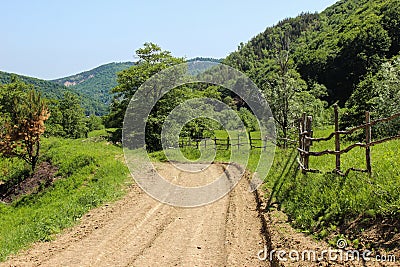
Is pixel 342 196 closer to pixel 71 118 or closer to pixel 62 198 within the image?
pixel 62 198

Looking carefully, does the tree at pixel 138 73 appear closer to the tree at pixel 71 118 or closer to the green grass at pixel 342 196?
the green grass at pixel 342 196

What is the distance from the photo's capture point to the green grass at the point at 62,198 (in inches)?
401

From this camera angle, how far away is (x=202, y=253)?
7.26 meters

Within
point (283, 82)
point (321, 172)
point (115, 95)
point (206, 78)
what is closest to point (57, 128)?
Answer: point (115, 95)

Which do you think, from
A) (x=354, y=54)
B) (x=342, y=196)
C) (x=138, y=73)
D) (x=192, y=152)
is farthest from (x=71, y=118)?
(x=342, y=196)

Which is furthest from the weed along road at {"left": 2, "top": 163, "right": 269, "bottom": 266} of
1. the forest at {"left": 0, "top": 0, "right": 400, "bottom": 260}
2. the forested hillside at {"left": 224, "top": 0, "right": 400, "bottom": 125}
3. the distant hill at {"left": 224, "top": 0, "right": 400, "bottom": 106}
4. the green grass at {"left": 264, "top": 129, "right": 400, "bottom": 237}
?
the distant hill at {"left": 224, "top": 0, "right": 400, "bottom": 106}

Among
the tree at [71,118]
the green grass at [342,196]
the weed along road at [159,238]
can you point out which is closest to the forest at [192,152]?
the green grass at [342,196]

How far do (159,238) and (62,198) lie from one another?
967 cm

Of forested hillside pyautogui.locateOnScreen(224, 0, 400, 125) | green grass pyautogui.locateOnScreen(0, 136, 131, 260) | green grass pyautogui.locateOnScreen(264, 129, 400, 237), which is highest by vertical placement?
forested hillside pyautogui.locateOnScreen(224, 0, 400, 125)

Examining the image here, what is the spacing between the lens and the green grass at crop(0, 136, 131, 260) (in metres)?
10.2

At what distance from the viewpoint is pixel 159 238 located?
330 inches

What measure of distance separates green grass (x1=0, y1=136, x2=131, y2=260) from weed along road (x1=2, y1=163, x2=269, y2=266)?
676 mm

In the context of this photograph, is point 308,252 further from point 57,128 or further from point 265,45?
point 265,45

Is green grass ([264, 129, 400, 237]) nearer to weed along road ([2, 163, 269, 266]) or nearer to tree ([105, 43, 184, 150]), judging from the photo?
weed along road ([2, 163, 269, 266])
